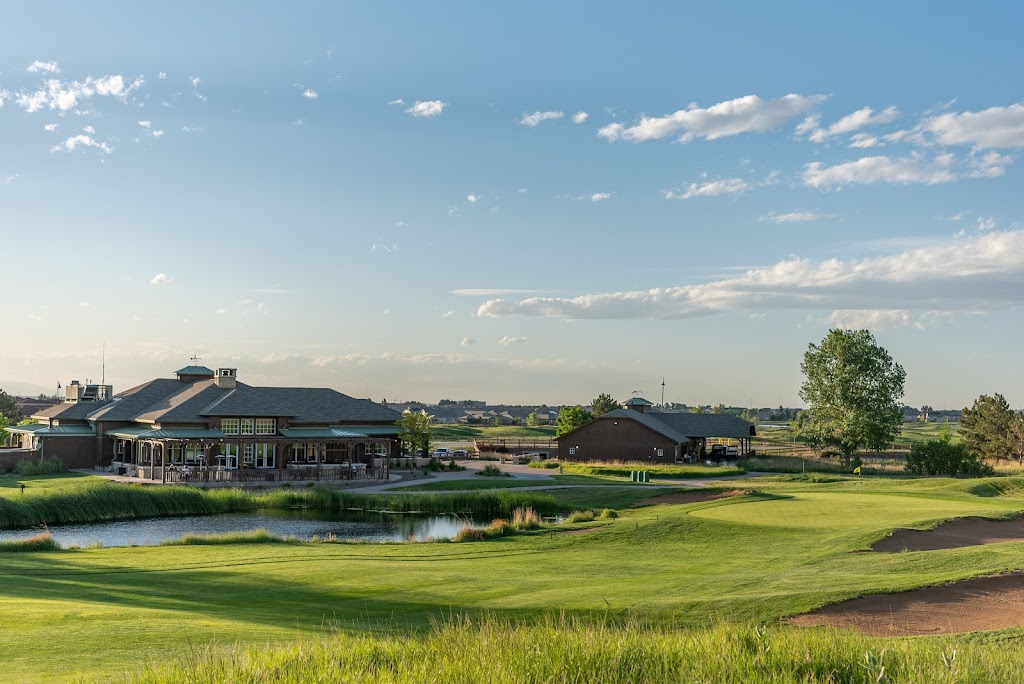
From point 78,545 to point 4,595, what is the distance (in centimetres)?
1357

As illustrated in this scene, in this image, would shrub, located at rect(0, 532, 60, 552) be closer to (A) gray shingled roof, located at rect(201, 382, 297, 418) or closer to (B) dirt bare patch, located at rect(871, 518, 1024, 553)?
(B) dirt bare patch, located at rect(871, 518, 1024, 553)

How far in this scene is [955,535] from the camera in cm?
2802

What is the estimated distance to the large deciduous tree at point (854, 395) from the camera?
234ft

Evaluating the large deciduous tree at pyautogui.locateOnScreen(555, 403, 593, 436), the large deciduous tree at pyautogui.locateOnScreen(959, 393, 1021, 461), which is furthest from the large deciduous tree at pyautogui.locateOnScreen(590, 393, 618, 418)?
the large deciduous tree at pyautogui.locateOnScreen(959, 393, 1021, 461)

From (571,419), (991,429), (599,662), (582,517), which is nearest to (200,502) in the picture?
(582,517)

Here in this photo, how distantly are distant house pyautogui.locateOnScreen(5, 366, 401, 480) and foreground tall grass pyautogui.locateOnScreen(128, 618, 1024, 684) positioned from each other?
148 ft

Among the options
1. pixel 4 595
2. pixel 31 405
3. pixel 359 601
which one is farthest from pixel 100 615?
pixel 31 405

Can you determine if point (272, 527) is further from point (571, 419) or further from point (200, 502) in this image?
point (571, 419)

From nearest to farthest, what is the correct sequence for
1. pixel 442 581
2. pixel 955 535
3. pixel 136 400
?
pixel 442 581 → pixel 955 535 → pixel 136 400

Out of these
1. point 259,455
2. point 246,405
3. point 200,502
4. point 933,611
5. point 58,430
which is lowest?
point 200,502

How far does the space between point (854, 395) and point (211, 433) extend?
161 ft

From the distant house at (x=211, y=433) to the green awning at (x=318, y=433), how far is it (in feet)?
0.22

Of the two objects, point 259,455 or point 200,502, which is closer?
point 200,502

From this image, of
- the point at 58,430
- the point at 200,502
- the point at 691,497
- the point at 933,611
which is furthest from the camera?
the point at 58,430
